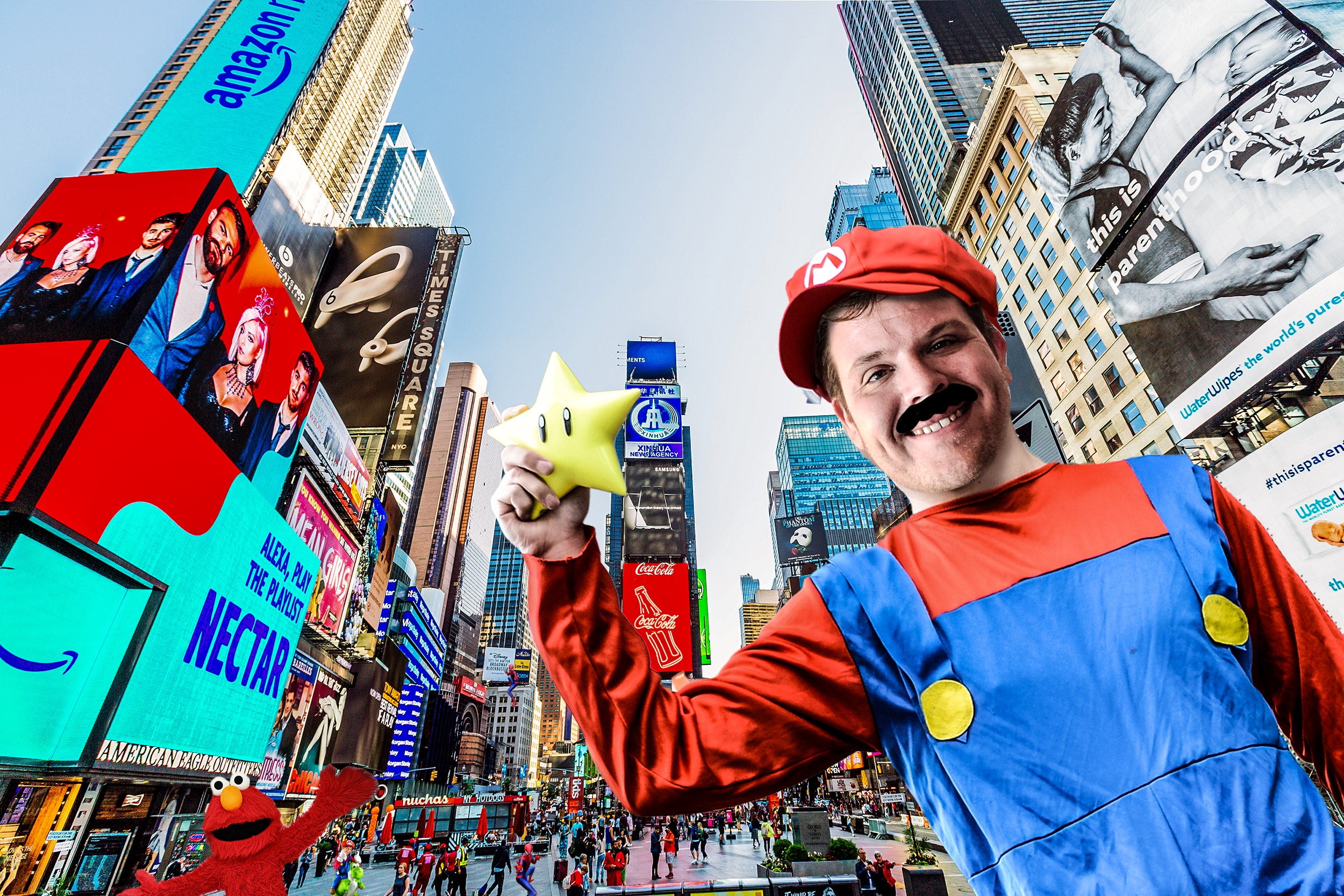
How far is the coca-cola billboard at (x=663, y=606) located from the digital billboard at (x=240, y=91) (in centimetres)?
1762

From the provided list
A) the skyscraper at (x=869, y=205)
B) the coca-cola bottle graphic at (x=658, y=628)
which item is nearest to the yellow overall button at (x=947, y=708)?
the coca-cola bottle graphic at (x=658, y=628)

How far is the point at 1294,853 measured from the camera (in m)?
1.00

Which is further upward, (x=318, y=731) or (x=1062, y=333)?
(x=1062, y=333)

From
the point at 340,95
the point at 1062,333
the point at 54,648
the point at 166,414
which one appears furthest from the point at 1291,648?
the point at 340,95

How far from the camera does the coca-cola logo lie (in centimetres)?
1991

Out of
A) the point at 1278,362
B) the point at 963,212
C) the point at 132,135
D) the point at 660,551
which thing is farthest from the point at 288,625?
the point at 132,135

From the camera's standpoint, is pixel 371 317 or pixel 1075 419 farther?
pixel 1075 419

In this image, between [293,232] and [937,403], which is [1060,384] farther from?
[937,403]

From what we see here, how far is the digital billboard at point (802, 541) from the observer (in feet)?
153

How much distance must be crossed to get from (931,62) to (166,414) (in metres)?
80.8

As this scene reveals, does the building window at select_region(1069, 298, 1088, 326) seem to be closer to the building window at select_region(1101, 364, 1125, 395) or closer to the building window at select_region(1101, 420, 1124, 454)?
the building window at select_region(1101, 364, 1125, 395)

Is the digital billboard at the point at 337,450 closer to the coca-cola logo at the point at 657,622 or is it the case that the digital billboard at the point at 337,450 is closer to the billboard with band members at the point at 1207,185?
the coca-cola logo at the point at 657,622

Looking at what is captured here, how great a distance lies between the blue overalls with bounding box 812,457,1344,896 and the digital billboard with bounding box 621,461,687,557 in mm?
20350

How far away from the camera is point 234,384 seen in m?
15.5
